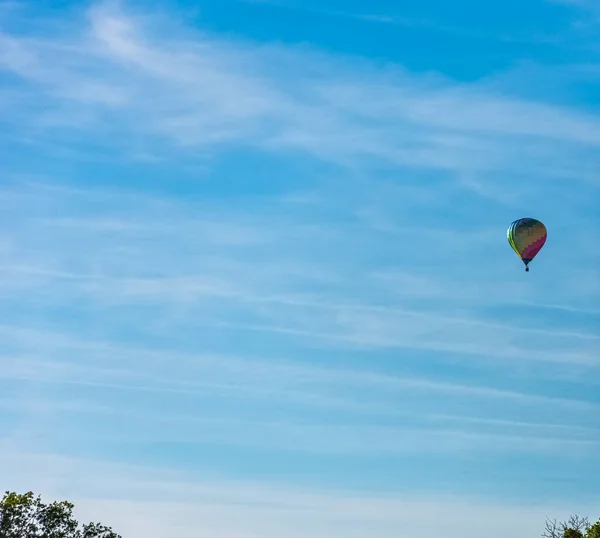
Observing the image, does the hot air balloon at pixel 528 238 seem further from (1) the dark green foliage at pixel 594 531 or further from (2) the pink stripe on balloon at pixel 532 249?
(1) the dark green foliage at pixel 594 531

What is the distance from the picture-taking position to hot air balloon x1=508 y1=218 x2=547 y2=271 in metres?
75.0

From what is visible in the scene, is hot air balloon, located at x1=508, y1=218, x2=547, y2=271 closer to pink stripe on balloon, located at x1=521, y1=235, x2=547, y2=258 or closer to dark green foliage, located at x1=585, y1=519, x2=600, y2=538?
pink stripe on balloon, located at x1=521, y1=235, x2=547, y2=258

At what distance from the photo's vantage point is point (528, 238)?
75000 mm

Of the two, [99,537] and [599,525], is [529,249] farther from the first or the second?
[99,537]

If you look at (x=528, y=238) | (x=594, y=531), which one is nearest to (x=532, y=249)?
(x=528, y=238)

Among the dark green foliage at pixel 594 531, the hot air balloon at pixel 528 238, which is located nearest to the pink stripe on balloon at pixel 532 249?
the hot air balloon at pixel 528 238

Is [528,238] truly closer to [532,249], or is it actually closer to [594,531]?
[532,249]

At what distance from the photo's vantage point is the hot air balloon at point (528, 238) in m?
75.0

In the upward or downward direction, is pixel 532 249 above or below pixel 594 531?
above

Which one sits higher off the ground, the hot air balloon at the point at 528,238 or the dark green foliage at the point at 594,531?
the hot air balloon at the point at 528,238

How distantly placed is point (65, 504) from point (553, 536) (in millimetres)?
50436

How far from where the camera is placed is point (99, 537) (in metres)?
92.0

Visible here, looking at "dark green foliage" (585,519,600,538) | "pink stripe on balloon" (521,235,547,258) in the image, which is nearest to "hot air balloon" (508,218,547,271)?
"pink stripe on balloon" (521,235,547,258)

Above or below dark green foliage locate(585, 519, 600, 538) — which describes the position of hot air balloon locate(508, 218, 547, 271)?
above
